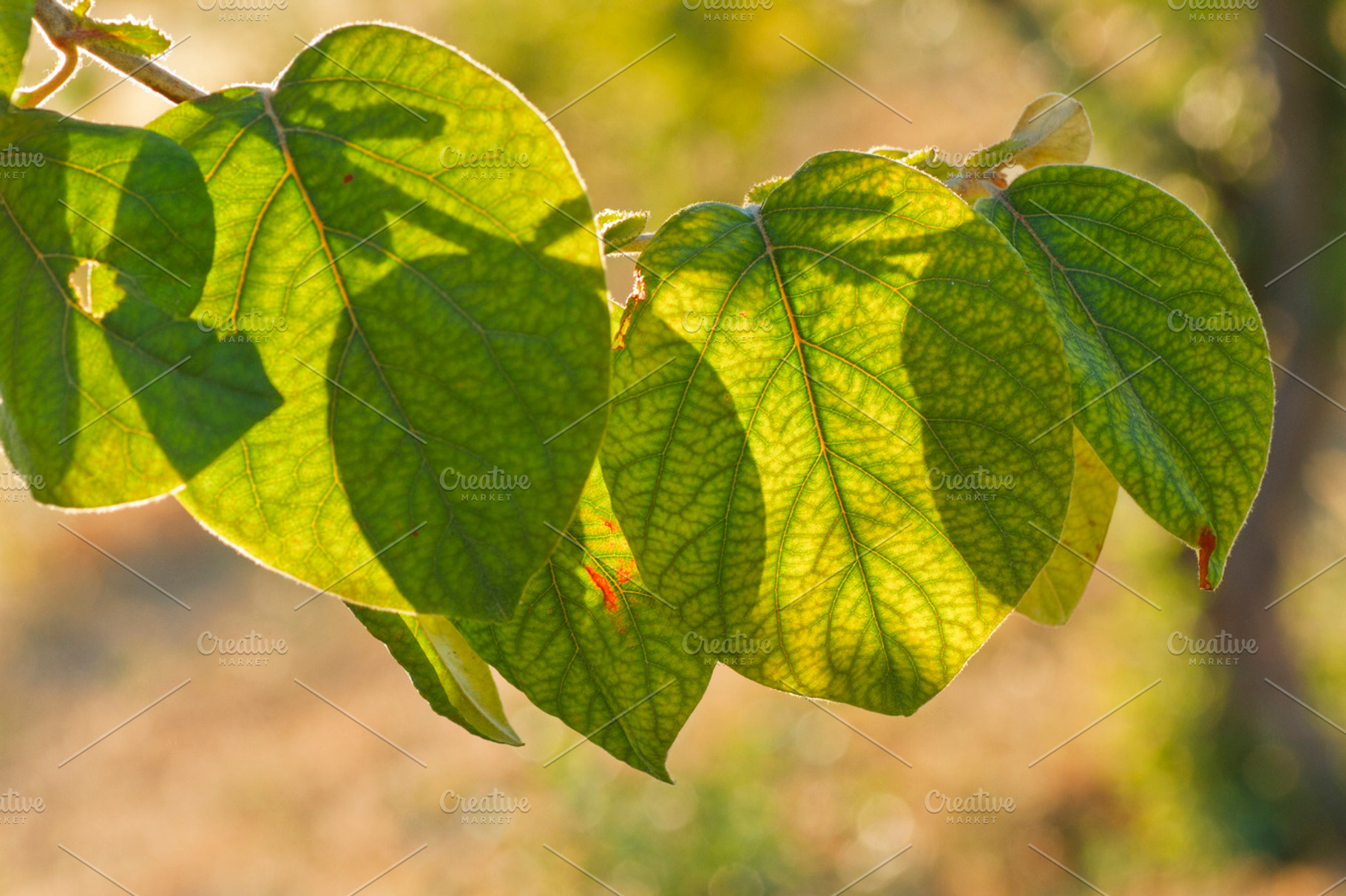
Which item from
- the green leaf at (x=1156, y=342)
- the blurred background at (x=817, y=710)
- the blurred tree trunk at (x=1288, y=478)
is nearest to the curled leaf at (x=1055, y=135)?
the green leaf at (x=1156, y=342)

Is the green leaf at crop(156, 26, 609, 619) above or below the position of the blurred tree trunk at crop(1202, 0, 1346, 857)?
above

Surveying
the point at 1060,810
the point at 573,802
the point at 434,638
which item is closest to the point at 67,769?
the point at 573,802

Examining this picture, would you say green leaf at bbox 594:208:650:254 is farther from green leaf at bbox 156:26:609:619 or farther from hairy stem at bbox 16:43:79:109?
hairy stem at bbox 16:43:79:109

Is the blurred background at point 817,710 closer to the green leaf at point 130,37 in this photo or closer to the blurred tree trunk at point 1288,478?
the blurred tree trunk at point 1288,478

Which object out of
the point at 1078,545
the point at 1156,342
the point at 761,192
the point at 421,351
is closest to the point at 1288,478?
the point at 1078,545

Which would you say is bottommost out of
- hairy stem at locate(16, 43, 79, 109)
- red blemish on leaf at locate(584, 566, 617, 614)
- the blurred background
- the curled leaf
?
the blurred background

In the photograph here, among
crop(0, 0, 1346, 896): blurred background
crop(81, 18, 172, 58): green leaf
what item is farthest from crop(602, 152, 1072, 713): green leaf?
crop(0, 0, 1346, 896): blurred background

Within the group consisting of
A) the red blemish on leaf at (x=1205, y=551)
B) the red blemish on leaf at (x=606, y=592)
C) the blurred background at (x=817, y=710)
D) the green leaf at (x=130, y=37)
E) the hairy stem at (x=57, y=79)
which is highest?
the green leaf at (x=130, y=37)
